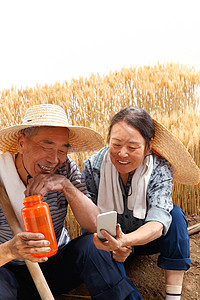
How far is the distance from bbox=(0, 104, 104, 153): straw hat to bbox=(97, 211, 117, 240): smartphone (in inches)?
16.2

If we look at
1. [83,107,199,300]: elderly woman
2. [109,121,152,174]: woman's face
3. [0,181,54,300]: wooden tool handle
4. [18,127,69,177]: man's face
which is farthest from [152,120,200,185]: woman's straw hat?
[0,181,54,300]: wooden tool handle

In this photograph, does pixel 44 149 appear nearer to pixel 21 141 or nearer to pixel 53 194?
pixel 21 141

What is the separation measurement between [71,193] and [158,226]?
43 cm

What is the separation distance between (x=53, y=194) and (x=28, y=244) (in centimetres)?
44

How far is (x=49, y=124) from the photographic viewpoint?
1400mm

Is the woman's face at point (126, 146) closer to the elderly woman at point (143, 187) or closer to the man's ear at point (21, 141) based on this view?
the elderly woman at point (143, 187)

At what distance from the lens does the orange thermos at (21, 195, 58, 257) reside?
1.21 m

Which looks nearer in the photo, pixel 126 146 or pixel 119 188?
pixel 126 146

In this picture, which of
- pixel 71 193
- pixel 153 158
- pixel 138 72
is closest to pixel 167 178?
pixel 153 158

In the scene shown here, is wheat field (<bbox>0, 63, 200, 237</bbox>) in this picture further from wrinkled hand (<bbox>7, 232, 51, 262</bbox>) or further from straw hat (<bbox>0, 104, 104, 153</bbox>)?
wrinkled hand (<bbox>7, 232, 51, 262</bbox>)

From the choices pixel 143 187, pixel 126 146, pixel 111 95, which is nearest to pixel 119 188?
pixel 143 187

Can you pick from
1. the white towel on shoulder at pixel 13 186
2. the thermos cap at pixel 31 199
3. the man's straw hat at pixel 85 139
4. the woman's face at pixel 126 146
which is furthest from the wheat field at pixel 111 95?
the thermos cap at pixel 31 199

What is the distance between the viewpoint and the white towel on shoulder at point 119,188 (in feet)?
5.77

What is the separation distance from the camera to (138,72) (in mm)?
6133
